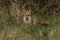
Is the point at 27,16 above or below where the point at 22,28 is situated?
above

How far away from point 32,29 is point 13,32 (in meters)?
0.70

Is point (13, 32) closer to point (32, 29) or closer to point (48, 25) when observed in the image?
point (32, 29)

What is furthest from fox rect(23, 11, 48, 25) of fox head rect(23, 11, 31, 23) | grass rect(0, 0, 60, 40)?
grass rect(0, 0, 60, 40)

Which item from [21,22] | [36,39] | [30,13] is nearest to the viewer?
[36,39]

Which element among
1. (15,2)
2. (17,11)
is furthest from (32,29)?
(15,2)

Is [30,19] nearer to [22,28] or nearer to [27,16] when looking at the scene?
[27,16]

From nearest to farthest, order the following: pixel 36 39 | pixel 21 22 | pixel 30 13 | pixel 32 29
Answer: pixel 36 39, pixel 32 29, pixel 21 22, pixel 30 13

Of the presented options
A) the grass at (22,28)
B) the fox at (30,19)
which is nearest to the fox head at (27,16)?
the fox at (30,19)

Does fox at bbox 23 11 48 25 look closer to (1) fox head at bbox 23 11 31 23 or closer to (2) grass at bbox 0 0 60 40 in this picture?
(1) fox head at bbox 23 11 31 23

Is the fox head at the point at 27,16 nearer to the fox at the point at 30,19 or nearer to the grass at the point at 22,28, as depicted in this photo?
the fox at the point at 30,19

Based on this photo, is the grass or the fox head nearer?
the grass

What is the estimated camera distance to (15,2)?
8.48m

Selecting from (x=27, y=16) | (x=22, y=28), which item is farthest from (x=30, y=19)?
(x=22, y=28)

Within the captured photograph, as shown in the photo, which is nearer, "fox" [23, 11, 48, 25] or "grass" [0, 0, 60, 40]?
"grass" [0, 0, 60, 40]
